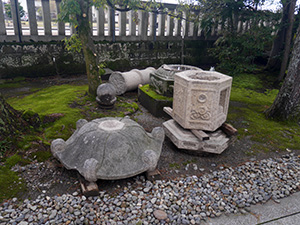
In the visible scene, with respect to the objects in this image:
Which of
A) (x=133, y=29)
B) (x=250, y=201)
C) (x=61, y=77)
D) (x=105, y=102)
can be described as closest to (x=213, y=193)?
(x=250, y=201)

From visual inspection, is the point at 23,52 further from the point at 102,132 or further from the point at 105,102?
the point at 102,132

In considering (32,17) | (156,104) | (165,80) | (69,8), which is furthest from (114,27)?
(156,104)

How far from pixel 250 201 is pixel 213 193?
1.71 ft

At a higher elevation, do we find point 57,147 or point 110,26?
point 110,26

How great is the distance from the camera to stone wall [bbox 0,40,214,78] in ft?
26.9

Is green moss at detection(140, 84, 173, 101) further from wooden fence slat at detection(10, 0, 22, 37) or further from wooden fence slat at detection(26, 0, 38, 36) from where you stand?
wooden fence slat at detection(10, 0, 22, 37)

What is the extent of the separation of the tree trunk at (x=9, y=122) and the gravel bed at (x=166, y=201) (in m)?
1.46

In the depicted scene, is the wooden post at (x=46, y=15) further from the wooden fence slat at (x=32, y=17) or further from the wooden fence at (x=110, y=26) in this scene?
the wooden fence slat at (x=32, y=17)

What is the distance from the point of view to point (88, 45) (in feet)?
20.8

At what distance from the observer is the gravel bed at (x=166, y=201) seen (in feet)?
9.79

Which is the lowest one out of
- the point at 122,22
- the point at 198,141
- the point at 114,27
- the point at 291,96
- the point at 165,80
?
the point at 198,141

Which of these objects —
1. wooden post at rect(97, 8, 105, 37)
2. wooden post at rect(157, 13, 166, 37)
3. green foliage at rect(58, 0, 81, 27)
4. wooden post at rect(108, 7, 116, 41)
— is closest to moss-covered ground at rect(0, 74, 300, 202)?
green foliage at rect(58, 0, 81, 27)

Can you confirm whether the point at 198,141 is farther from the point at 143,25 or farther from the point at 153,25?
the point at 153,25

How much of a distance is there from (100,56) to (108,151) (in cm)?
667
